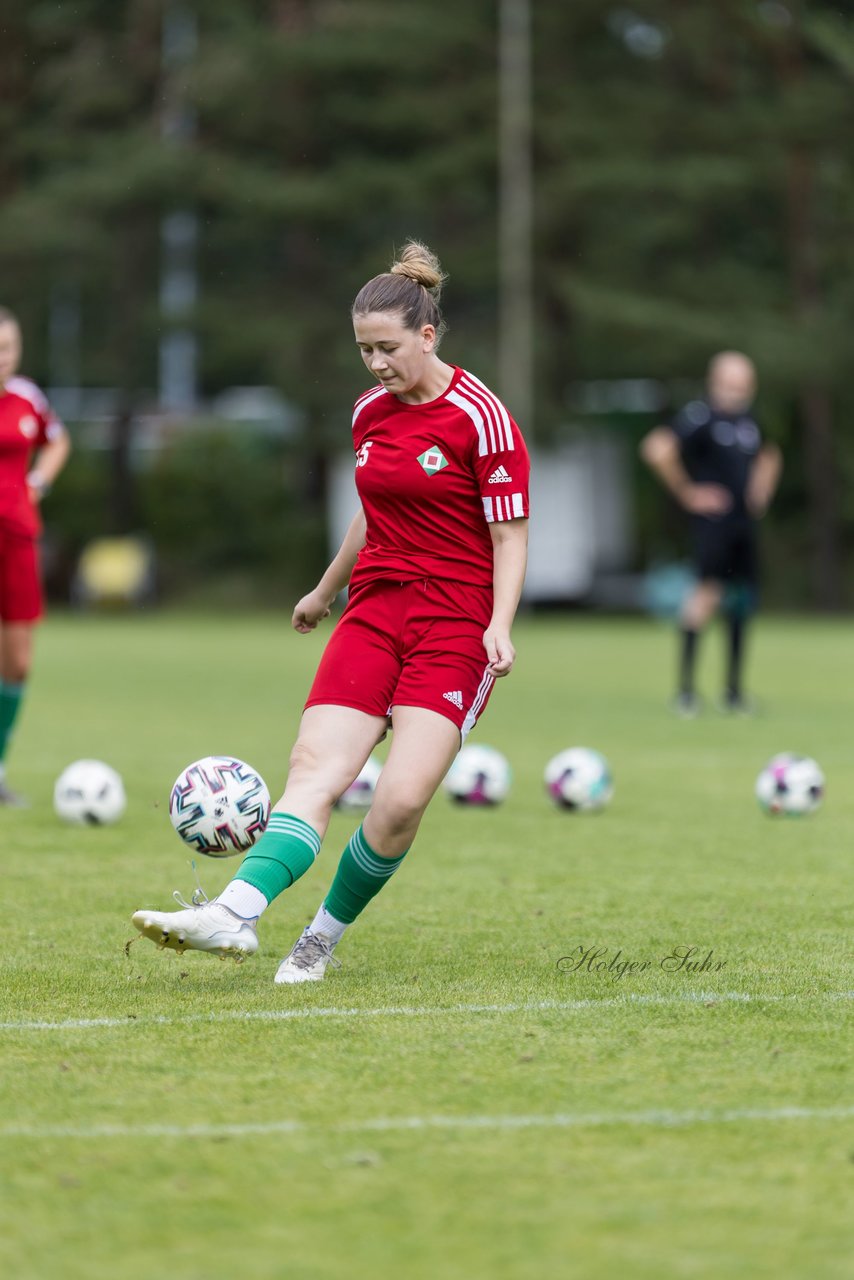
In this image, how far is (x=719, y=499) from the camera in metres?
14.9

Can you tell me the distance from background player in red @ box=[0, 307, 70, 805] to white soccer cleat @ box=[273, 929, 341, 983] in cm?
419

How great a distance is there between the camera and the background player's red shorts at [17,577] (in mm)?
9414

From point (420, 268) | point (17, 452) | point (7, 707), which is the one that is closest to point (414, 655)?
point (420, 268)

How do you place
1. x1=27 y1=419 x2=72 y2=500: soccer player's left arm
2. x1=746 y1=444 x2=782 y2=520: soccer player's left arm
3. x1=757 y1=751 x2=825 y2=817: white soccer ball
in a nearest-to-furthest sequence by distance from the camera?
1. x1=757 y1=751 x2=825 y2=817: white soccer ball
2. x1=27 y1=419 x2=72 y2=500: soccer player's left arm
3. x1=746 y1=444 x2=782 y2=520: soccer player's left arm

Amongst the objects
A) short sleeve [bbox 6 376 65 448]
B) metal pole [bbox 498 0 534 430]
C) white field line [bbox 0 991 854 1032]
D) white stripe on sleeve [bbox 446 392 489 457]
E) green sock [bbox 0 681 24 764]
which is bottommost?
white field line [bbox 0 991 854 1032]

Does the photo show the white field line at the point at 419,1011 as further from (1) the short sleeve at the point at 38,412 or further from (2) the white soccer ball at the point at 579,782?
(1) the short sleeve at the point at 38,412

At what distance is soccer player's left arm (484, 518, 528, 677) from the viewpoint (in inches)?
213

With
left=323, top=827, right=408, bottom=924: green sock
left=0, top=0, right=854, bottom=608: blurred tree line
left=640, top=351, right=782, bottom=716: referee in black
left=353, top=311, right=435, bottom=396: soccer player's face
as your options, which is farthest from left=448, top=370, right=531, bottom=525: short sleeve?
left=0, top=0, right=854, bottom=608: blurred tree line

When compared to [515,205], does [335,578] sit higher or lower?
lower

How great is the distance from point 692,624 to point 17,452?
6660mm

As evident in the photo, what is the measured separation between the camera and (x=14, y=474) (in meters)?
9.48

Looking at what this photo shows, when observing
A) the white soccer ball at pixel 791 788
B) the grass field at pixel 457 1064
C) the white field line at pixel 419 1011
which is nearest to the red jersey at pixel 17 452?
the grass field at pixel 457 1064

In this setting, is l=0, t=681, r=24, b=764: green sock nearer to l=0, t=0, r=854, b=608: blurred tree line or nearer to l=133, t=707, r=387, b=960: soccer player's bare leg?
l=133, t=707, r=387, b=960: soccer player's bare leg

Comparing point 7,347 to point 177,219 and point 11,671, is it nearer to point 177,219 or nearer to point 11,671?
point 11,671
